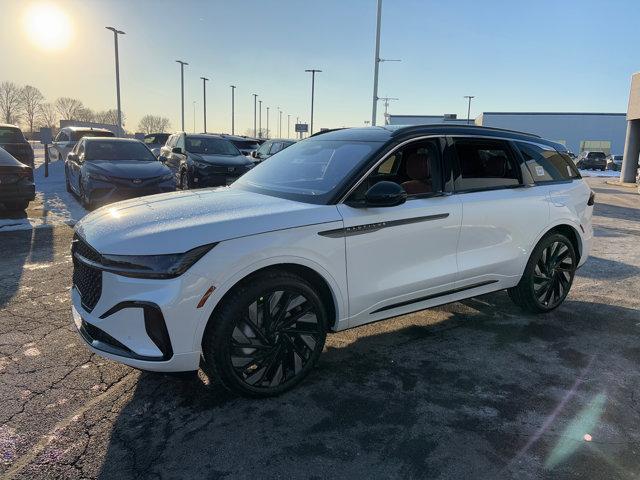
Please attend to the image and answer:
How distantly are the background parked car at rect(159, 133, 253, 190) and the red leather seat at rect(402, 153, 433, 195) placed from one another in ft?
27.6

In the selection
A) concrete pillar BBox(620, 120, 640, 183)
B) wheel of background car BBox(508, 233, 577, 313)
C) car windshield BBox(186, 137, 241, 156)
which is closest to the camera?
wheel of background car BBox(508, 233, 577, 313)

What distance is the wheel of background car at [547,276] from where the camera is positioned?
4.75 metres

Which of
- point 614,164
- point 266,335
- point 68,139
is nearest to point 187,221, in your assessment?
point 266,335

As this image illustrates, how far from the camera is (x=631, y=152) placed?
Answer: 2681 centimetres

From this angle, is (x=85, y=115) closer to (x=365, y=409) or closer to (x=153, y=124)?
(x=153, y=124)

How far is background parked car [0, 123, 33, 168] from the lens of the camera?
1335cm

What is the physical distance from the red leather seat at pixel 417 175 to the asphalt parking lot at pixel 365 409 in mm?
1335

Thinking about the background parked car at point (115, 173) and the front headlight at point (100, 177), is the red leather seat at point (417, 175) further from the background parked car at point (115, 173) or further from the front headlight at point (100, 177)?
the front headlight at point (100, 177)

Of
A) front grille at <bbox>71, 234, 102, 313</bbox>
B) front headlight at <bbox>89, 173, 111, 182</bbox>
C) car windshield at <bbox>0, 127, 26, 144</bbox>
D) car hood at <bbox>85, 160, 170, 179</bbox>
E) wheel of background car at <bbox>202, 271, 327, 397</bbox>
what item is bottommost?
wheel of background car at <bbox>202, 271, 327, 397</bbox>

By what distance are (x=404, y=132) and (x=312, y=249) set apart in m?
1.39

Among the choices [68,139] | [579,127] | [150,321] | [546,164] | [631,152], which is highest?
[579,127]

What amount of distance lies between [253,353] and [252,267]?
0.58 meters

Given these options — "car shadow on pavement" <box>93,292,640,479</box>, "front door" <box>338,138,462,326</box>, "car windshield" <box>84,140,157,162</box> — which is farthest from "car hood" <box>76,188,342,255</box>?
"car windshield" <box>84,140,157,162</box>

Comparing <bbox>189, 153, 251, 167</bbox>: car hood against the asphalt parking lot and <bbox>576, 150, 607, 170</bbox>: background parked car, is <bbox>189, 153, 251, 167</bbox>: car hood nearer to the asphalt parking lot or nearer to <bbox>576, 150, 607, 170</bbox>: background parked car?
the asphalt parking lot
